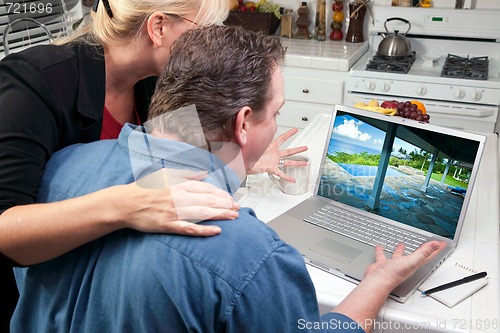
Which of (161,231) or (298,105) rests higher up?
(161,231)

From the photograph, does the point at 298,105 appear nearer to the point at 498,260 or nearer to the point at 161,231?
the point at 498,260

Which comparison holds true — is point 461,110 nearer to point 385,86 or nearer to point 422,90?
point 422,90

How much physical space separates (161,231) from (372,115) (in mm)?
782

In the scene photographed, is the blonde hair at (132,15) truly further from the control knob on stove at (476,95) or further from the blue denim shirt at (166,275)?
the control knob on stove at (476,95)

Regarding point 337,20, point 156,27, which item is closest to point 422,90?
point 337,20

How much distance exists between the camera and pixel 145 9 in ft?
3.79

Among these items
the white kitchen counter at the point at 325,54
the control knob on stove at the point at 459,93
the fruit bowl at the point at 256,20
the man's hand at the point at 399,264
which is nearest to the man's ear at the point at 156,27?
the man's hand at the point at 399,264

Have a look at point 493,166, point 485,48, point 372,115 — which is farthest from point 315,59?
point 372,115

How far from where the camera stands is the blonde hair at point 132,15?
45.1 inches

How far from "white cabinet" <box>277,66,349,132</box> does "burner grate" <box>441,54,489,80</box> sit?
2.05 ft

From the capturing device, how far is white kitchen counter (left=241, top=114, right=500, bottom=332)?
0.97 m

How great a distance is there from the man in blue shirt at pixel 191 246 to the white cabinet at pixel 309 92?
2357 mm

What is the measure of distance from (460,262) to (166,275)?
783 mm

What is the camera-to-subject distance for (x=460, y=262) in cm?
116
